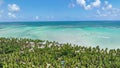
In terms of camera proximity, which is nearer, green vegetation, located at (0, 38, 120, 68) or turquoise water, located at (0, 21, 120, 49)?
green vegetation, located at (0, 38, 120, 68)

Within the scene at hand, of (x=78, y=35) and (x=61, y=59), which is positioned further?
(x=78, y=35)

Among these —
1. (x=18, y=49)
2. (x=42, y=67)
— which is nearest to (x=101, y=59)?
(x=42, y=67)

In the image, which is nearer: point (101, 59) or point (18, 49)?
point (101, 59)

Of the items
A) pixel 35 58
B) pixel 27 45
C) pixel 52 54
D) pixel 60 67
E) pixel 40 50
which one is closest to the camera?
pixel 60 67

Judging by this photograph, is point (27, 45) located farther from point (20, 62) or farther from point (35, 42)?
point (20, 62)

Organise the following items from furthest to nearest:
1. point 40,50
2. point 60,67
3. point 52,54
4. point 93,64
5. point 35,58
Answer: point 40,50
point 52,54
point 35,58
point 93,64
point 60,67

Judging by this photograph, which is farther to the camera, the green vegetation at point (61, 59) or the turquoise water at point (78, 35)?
the turquoise water at point (78, 35)

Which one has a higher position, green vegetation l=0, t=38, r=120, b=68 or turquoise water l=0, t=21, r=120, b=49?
green vegetation l=0, t=38, r=120, b=68

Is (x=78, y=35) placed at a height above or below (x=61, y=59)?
below

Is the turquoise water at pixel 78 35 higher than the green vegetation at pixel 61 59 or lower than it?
lower
